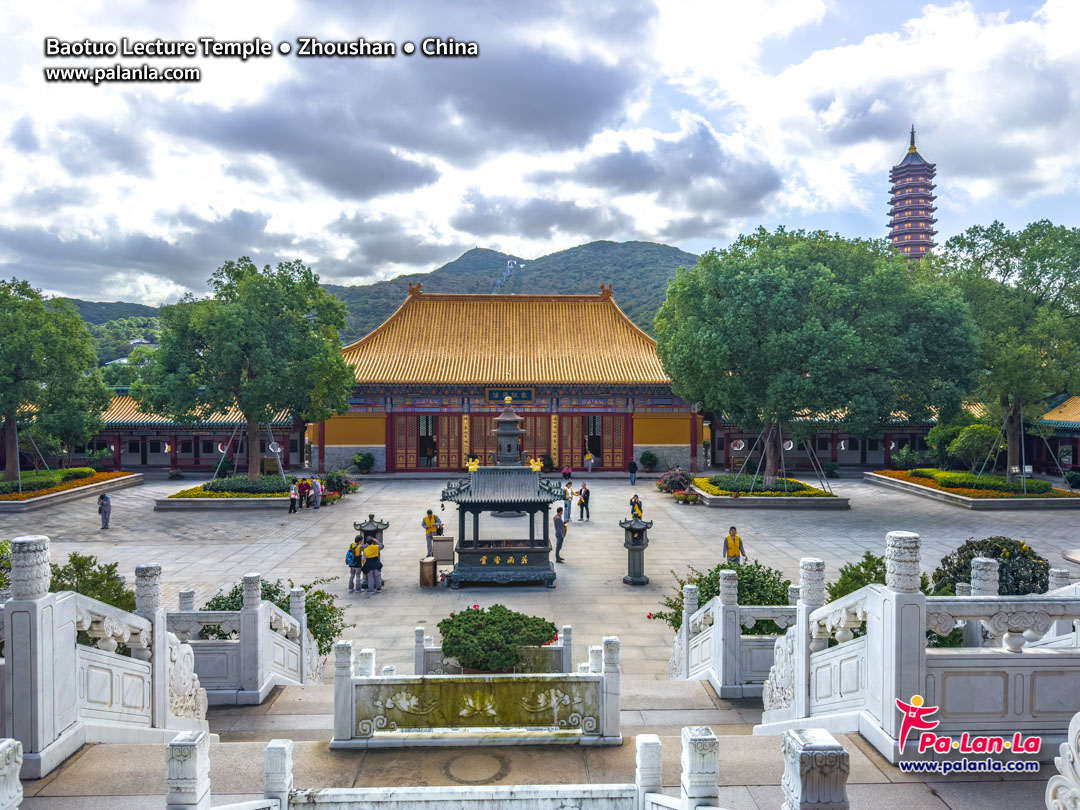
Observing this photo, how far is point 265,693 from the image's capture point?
311 inches

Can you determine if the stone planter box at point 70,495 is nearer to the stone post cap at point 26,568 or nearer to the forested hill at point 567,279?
the stone post cap at point 26,568

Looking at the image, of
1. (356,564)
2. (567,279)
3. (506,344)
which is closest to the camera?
(356,564)

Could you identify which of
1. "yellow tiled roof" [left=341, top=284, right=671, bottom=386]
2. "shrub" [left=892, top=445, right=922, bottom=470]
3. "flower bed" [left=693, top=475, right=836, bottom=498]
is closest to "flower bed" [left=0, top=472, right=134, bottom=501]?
"yellow tiled roof" [left=341, top=284, right=671, bottom=386]

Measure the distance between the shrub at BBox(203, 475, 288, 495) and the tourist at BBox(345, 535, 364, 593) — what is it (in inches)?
473

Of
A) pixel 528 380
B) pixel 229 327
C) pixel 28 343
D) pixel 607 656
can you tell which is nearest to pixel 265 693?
pixel 607 656

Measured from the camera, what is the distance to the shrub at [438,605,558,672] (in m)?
6.77

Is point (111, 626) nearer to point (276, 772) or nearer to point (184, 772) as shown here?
point (276, 772)

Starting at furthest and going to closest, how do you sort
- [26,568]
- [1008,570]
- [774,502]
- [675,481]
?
[675,481] < [774,502] < [1008,570] < [26,568]

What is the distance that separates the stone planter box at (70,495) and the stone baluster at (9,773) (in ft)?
83.1

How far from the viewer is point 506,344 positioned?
37062mm

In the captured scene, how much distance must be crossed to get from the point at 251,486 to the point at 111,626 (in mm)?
20454

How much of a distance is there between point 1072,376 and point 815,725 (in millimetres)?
24940

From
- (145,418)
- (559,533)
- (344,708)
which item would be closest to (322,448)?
(145,418)

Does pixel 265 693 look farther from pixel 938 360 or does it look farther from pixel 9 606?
pixel 938 360
